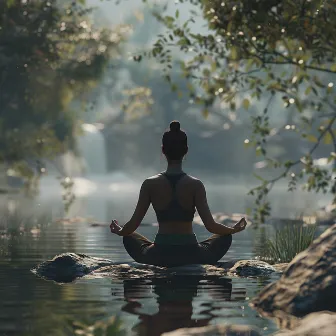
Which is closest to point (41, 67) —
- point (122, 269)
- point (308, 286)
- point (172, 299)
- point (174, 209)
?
point (122, 269)

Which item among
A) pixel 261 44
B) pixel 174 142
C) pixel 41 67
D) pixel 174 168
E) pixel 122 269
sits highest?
pixel 41 67

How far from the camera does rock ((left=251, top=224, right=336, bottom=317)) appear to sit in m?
9.48

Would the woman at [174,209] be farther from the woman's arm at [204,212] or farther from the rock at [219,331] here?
the rock at [219,331]

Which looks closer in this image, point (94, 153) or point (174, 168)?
point (174, 168)

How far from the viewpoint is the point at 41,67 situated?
112ft

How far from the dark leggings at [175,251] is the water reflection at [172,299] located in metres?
0.41

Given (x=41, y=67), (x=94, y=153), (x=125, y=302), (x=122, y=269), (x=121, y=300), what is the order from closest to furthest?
(x=125, y=302) → (x=121, y=300) → (x=122, y=269) → (x=41, y=67) → (x=94, y=153)

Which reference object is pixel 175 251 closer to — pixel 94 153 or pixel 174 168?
pixel 174 168

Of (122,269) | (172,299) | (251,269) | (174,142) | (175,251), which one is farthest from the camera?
(251,269)

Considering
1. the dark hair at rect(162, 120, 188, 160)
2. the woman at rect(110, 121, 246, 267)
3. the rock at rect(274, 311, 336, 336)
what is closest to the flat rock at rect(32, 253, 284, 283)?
the woman at rect(110, 121, 246, 267)

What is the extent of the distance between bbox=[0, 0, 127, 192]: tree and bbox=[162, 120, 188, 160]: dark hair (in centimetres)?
1693

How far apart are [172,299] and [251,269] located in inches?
121

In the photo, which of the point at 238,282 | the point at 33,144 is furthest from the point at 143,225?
the point at 238,282

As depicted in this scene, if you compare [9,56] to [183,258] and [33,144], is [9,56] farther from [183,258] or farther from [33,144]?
[183,258]
